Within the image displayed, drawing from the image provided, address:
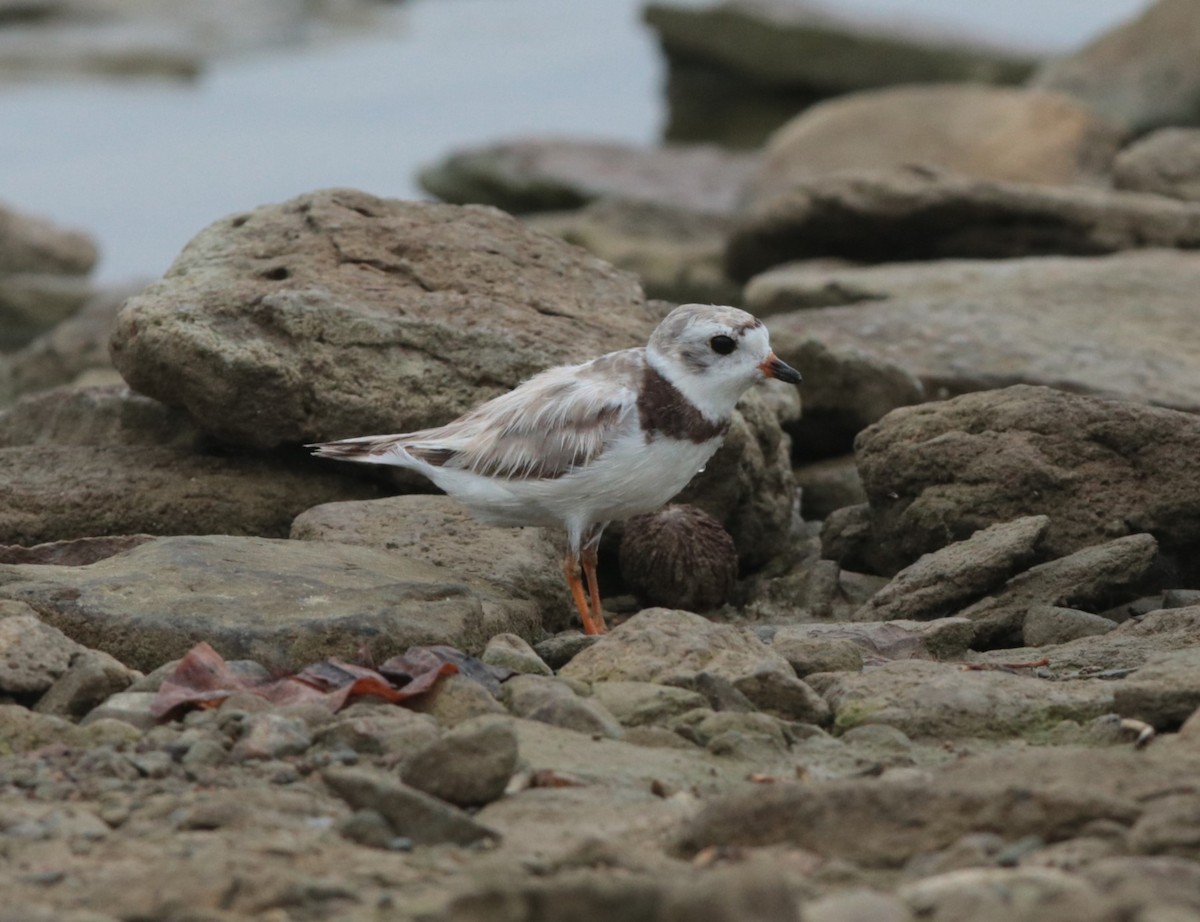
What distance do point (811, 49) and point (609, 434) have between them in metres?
24.4

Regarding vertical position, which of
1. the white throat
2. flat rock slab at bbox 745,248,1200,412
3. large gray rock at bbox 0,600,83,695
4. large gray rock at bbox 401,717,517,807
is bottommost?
large gray rock at bbox 0,600,83,695

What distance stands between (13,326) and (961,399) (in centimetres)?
1033

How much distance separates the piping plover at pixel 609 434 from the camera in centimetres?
699

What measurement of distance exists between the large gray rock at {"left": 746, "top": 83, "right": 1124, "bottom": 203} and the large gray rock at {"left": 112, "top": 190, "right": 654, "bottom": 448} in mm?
7963

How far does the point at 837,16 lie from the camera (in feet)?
100

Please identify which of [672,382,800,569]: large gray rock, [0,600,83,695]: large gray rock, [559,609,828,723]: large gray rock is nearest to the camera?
[0,600,83,695]: large gray rock

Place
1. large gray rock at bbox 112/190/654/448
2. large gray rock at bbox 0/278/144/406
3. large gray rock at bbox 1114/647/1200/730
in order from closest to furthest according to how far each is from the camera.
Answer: large gray rock at bbox 1114/647/1200/730 → large gray rock at bbox 112/190/654/448 → large gray rock at bbox 0/278/144/406

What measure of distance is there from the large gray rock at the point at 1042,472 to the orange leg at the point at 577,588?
1378mm

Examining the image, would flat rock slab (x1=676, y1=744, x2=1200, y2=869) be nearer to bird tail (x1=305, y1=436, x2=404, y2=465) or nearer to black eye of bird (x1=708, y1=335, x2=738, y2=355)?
black eye of bird (x1=708, y1=335, x2=738, y2=355)

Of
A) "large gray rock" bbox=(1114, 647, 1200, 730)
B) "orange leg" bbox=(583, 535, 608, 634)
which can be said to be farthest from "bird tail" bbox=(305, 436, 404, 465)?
"large gray rock" bbox=(1114, 647, 1200, 730)

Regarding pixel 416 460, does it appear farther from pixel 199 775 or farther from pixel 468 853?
pixel 468 853

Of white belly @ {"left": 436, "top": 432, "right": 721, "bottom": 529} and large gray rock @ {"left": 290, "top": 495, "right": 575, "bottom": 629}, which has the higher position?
white belly @ {"left": 436, "top": 432, "right": 721, "bottom": 529}

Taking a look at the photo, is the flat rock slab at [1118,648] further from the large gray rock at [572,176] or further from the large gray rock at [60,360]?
the large gray rock at [572,176]

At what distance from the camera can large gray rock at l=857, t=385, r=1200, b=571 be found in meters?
7.40
